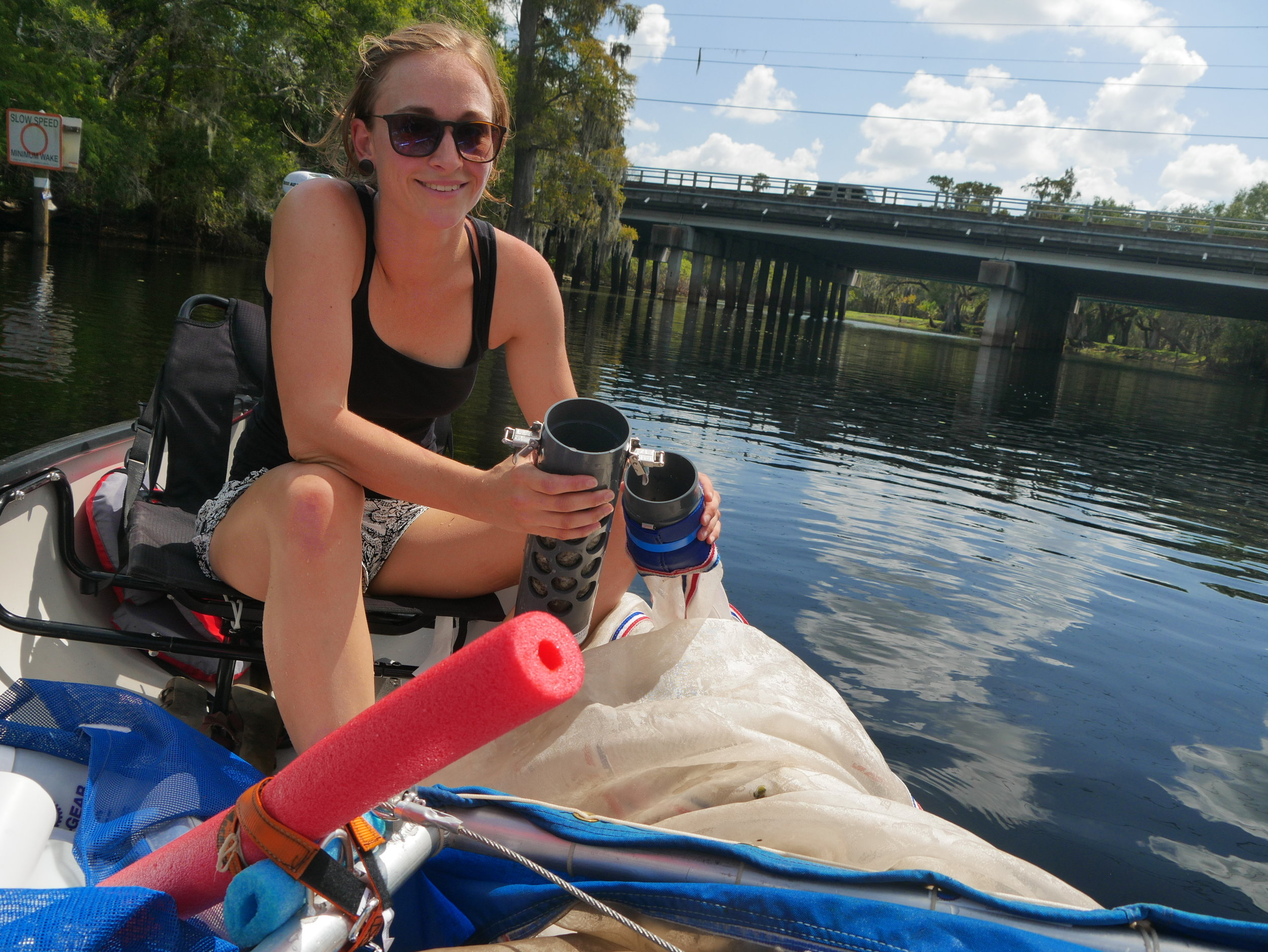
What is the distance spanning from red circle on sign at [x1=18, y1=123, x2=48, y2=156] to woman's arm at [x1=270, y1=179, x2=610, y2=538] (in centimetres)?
1766

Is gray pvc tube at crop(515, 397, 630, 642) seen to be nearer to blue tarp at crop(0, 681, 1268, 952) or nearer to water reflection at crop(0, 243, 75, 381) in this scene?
blue tarp at crop(0, 681, 1268, 952)

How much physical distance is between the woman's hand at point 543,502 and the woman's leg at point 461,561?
1.42 ft

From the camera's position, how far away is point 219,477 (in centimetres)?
273

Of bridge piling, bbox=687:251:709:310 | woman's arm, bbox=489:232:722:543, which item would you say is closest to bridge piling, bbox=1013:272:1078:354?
bridge piling, bbox=687:251:709:310

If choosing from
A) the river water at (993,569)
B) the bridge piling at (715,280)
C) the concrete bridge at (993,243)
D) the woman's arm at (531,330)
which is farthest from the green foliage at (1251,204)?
the woman's arm at (531,330)

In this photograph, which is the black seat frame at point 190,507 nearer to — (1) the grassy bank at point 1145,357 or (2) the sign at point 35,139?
(2) the sign at point 35,139

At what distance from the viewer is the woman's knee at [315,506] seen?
5.61 ft

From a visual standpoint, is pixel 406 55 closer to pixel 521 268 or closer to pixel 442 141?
pixel 442 141

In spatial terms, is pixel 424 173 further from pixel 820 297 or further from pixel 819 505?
pixel 820 297

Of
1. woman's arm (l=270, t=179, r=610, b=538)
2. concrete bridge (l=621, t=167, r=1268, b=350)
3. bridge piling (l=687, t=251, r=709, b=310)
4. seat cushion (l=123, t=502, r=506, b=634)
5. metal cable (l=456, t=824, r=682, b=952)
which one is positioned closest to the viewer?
metal cable (l=456, t=824, r=682, b=952)

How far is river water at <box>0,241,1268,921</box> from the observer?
3104mm

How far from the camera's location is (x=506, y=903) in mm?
1199

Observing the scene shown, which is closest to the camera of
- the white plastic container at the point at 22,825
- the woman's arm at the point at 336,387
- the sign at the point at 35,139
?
the white plastic container at the point at 22,825

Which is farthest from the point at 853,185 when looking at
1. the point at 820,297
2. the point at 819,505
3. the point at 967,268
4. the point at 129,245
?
the point at 819,505
